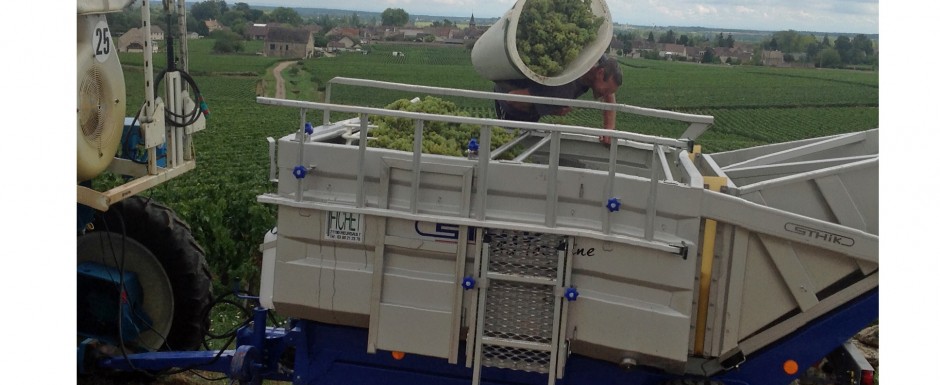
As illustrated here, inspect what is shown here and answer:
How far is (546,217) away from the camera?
526cm

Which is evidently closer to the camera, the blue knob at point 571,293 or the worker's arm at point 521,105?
the blue knob at point 571,293

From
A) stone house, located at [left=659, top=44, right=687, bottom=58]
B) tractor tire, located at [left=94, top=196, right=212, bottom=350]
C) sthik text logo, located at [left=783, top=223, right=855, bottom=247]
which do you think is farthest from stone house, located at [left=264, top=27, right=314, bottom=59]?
sthik text logo, located at [left=783, top=223, right=855, bottom=247]

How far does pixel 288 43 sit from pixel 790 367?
3858cm

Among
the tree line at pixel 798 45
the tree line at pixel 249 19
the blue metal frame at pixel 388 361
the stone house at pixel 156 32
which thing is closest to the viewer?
the blue metal frame at pixel 388 361

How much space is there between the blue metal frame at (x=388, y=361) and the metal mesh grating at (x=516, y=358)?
0.59 ft

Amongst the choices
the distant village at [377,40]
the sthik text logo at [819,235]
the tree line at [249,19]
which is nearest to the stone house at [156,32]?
the sthik text logo at [819,235]

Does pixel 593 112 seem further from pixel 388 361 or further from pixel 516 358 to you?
pixel 516 358

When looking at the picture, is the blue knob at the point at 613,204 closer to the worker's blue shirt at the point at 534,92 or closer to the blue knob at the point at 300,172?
the blue knob at the point at 300,172

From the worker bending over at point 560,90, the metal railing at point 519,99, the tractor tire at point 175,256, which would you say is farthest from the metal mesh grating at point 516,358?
the worker bending over at point 560,90

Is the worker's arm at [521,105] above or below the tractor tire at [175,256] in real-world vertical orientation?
above

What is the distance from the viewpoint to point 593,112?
2747 cm

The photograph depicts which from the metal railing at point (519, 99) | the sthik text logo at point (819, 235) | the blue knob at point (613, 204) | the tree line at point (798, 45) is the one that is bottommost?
the sthik text logo at point (819, 235)

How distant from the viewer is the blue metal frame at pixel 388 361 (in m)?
5.40

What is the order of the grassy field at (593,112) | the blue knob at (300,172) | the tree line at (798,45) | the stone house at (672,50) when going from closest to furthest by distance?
the blue knob at (300,172), the grassy field at (593,112), the tree line at (798,45), the stone house at (672,50)
